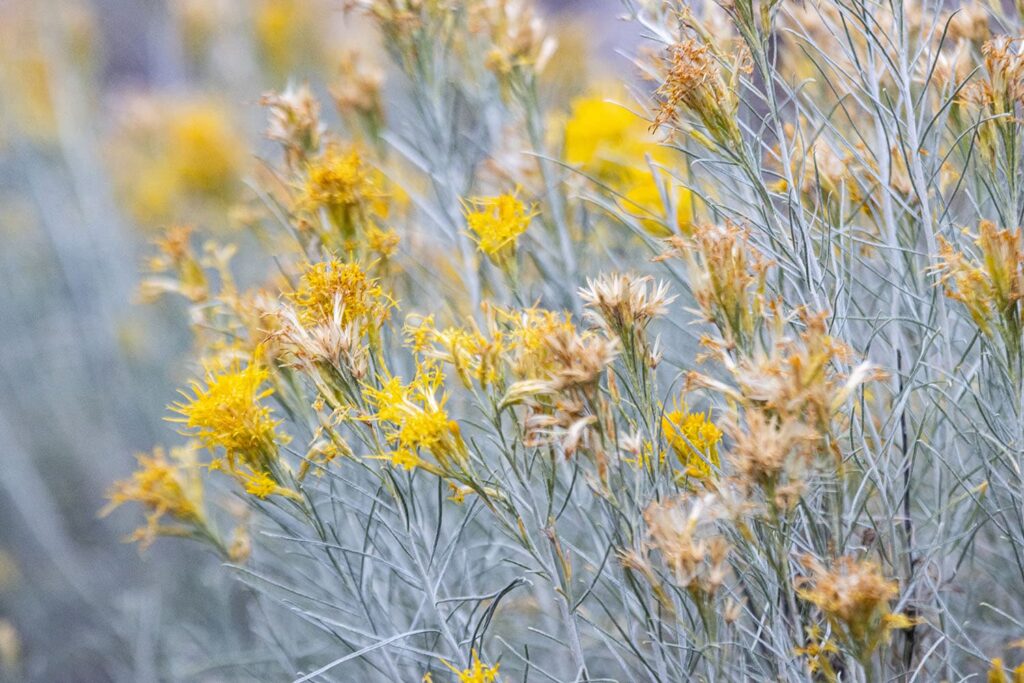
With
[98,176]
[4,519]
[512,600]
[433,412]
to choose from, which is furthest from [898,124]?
[4,519]

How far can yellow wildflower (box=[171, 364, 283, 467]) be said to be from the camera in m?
1.40

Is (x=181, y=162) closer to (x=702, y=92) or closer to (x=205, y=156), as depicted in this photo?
(x=205, y=156)

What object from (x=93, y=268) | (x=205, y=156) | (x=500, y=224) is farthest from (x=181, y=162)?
(x=500, y=224)

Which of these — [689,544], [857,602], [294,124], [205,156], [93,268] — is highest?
[205,156]

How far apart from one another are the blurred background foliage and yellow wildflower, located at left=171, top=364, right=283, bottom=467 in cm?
228

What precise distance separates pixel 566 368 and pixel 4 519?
185 inches

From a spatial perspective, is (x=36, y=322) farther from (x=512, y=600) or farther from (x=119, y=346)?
(x=512, y=600)

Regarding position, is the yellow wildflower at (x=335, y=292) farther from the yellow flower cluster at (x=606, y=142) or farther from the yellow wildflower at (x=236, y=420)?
the yellow flower cluster at (x=606, y=142)

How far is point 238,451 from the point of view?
1437 mm

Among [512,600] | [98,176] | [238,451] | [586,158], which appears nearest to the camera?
[238,451]

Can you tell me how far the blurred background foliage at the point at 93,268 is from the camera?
4055 millimetres

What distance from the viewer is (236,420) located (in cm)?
140

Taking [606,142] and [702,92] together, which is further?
[606,142]

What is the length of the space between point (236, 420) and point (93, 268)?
3867 millimetres
